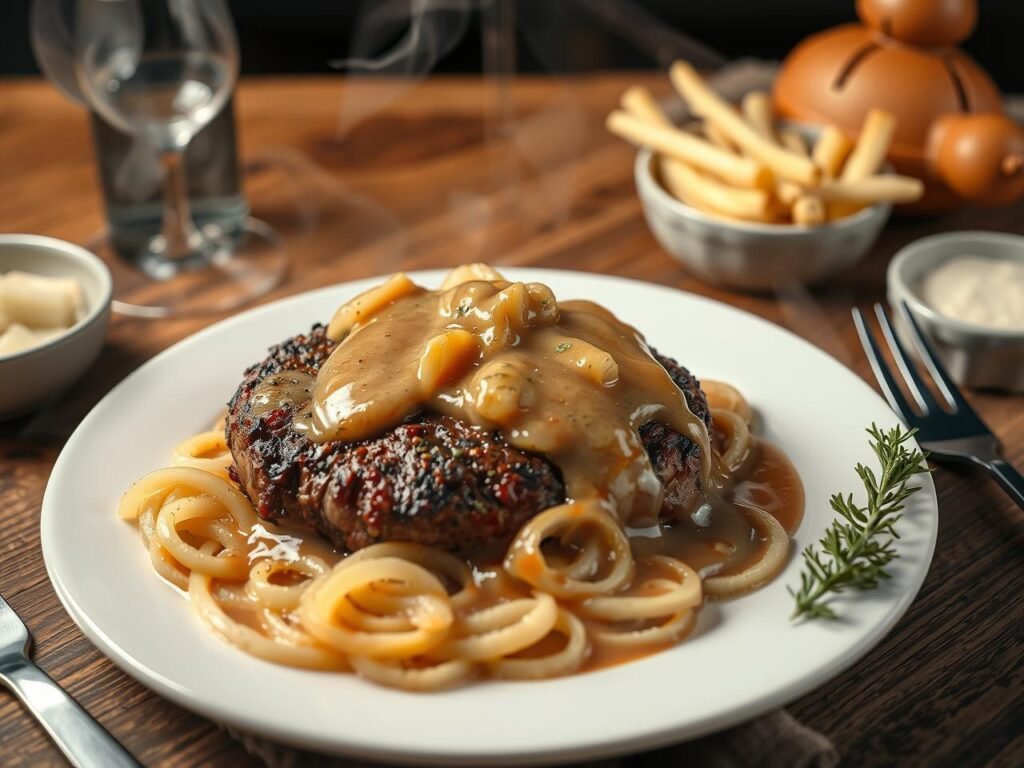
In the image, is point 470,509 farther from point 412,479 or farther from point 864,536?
point 864,536

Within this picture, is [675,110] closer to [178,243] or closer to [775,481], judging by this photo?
[178,243]

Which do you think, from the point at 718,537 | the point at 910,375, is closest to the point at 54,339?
the point at 718,537

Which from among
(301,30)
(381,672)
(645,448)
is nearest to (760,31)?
(301,30)

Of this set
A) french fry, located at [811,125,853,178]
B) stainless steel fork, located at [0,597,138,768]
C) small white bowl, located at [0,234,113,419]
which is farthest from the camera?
french fry, located at [811,125,853,178]

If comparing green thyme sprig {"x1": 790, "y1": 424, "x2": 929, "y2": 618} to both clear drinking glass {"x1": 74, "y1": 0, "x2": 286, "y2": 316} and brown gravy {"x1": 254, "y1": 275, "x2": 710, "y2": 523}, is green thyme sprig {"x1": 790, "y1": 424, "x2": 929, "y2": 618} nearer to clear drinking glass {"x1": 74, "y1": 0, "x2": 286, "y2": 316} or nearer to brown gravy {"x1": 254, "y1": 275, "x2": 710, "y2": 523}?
brown gravy {"x1": 254, "y1": 275, "x2": 710, "y2": 523}

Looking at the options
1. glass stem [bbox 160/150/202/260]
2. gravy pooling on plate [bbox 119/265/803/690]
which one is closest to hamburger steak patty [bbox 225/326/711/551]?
gravy pooling on plate [bbox 119/265/803/690]
